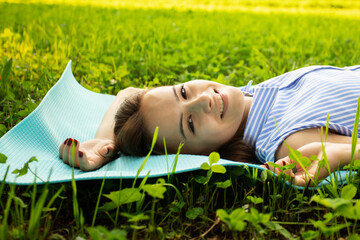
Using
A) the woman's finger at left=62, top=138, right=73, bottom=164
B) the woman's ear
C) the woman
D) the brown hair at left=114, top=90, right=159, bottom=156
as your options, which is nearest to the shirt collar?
the woman

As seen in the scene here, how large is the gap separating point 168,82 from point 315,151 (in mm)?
2018

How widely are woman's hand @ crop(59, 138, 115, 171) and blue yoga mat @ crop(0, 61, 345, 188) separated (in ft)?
0.14

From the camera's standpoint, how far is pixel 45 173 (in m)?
1.90

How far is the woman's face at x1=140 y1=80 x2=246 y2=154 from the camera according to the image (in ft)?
7.39

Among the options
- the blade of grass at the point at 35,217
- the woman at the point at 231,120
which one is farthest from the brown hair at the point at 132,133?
the blade of grass at the point at 35,217

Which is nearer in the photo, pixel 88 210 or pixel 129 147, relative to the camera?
pixel 88 210

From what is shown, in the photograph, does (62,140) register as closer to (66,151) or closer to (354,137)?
(66,151)

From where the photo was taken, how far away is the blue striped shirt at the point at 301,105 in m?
2.16

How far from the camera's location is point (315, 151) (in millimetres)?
1954

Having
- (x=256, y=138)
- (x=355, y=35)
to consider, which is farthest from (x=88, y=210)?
(x=355, y=35)

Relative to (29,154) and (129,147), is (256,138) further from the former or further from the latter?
(29,154)

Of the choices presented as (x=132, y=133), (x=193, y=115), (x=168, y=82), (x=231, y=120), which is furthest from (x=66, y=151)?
(x=168, y=82)

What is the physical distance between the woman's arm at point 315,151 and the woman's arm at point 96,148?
0.99 m

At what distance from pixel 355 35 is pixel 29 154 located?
5.44 m
